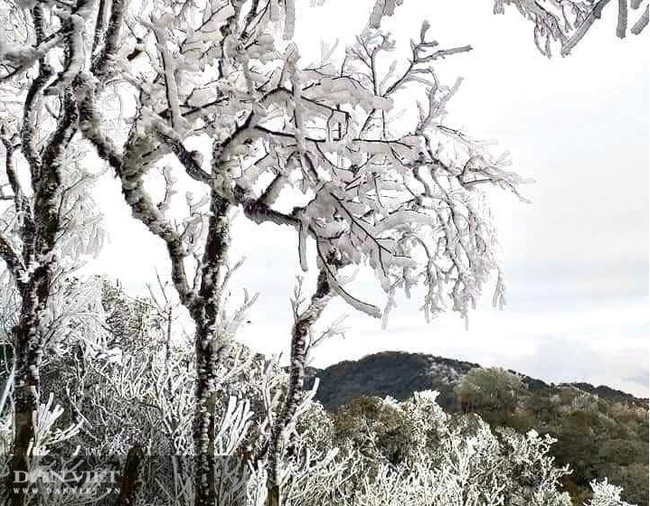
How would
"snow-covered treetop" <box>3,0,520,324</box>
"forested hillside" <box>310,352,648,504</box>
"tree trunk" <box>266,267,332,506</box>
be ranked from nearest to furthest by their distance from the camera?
"snow-covered treetop" <box>3,0,520,324</box> < "tree trunk" <box>266,267,332,506</box> < "forested hillside" <box>310,352,648,504</box>

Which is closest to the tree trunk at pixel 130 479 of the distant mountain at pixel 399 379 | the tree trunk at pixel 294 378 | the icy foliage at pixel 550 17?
the tree trunk at pixel 294 378

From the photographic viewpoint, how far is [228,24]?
3186mm

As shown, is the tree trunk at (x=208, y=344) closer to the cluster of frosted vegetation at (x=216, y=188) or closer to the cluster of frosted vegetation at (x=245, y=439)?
the cluster of frosted vegetation at (x=216, y=188)

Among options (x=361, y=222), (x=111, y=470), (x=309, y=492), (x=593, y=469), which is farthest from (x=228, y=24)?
(x=593, y=469)

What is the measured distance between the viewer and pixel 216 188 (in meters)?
2.77

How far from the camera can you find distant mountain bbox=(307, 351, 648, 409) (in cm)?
A: 2870

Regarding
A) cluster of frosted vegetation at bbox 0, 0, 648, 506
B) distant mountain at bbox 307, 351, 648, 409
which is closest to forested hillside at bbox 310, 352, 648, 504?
distant mountain at bbox 307, 351, 648, 409

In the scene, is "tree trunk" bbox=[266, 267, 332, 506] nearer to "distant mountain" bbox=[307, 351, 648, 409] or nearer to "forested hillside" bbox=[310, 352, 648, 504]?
"forested hillside" bbox=[310, 352, 648, 504]

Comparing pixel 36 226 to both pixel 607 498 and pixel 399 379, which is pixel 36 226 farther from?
pixel 399 379

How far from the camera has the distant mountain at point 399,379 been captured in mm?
28703

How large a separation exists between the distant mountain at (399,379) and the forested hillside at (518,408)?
0.15ft

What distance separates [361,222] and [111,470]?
31.3 feet

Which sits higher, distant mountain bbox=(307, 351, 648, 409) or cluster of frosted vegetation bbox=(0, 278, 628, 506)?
distant mountain bbox=(307, 351, 648, 409)

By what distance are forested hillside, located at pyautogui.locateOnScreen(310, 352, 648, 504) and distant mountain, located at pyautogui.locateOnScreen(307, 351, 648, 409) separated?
0.05 m
